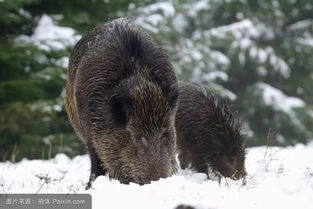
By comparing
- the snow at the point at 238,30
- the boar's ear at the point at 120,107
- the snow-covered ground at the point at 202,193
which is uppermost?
the snow at the point at 238,30

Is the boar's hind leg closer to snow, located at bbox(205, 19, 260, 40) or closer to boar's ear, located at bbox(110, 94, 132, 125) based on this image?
boar's ear, located at bbox(110, 94, 132, 125)

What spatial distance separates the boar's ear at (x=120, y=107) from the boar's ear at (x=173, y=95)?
38 cm

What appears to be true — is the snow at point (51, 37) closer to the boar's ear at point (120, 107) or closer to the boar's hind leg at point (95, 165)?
the boar's hind leg at point (95, 165)

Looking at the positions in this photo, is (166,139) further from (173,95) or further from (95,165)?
(95,165)

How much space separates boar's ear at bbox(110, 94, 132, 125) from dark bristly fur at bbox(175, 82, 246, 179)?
70.2 inches

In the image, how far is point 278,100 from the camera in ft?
78.1

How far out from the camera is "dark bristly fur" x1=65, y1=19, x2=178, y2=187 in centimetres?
561

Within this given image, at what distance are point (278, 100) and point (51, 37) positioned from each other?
41.6ft

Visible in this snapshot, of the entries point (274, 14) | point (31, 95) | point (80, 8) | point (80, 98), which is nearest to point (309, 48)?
point (274, 14)

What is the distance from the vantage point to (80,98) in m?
6.59

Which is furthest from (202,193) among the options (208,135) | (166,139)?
(208,135)

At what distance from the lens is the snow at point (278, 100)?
23375 mm

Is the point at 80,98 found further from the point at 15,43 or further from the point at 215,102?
the point at 15,43

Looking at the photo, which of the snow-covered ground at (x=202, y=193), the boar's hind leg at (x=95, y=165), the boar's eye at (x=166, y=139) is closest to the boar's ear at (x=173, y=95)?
the boar's eye at (x=166, y=139)
